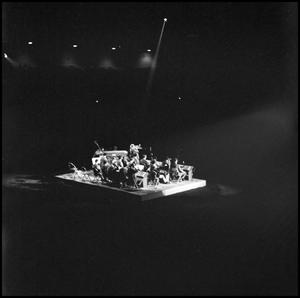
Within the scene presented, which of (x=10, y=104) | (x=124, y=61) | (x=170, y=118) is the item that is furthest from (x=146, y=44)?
(x=10, y=104)

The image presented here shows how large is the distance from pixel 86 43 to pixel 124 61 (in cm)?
161

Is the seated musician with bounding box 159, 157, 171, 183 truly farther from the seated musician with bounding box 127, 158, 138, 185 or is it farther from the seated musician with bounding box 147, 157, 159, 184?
the seated musician with bounding box 127, 158, 138, 185

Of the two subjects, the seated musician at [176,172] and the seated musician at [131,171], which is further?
the seated musician at [176,172]

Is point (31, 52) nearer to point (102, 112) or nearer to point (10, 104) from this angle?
point (10, 104)

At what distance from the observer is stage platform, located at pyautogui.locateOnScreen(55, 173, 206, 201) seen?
8969 millimetres

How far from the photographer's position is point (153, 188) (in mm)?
9562

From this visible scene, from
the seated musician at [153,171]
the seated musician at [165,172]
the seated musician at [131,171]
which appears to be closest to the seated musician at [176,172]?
the seated musician at [165,172]

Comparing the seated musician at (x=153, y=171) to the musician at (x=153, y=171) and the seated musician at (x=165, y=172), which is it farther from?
the seated musician at (x=165, y=172)

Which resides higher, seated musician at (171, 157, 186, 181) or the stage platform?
seated musician at (171, 157, 186, 181)

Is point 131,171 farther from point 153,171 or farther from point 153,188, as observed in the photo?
point 153,188

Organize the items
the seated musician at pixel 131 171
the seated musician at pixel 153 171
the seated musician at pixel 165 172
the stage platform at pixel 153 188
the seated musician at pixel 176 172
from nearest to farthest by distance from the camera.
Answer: the stage platform at pixel 153 188, the seated musician at pixel 131 171, the seated musician at pixel 153 171, the seated musician at pixel 165 172, the seated musician at pixel 176 172

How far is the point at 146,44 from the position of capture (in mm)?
12578

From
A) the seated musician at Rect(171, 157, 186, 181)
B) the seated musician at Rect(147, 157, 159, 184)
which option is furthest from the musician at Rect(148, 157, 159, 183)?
the seated musician at Rect(171, 157, 186, 181)

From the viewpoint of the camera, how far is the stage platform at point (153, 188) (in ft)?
29.4
